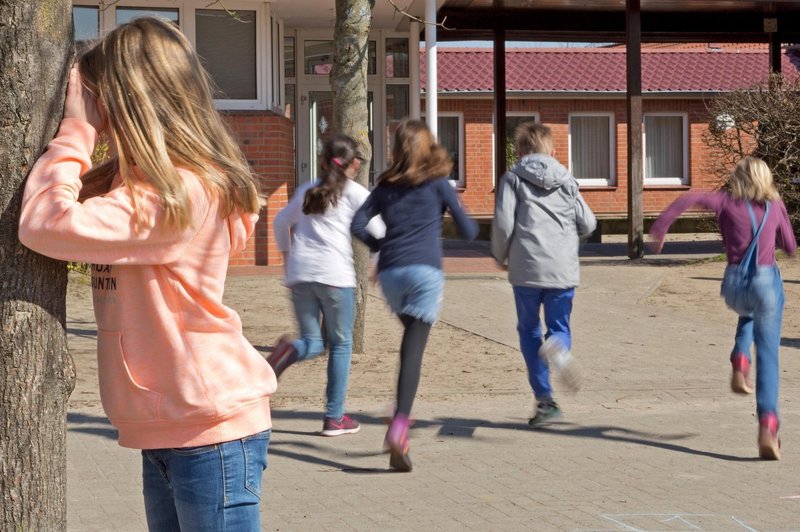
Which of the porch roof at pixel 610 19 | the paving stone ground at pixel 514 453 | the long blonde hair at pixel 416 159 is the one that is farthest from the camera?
the porch roof at pixel 610 19

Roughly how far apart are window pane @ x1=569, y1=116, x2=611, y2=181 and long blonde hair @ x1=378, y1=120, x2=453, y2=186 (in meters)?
26.8

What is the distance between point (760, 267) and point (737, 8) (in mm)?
16723

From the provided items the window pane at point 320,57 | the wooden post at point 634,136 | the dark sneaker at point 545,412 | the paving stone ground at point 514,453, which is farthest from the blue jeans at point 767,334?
the window pane at point 320,57

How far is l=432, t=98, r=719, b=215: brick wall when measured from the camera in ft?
103

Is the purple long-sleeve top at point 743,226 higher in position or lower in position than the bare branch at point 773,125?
lower

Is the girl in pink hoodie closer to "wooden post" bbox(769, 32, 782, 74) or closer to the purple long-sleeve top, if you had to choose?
the purple long-sleeve top

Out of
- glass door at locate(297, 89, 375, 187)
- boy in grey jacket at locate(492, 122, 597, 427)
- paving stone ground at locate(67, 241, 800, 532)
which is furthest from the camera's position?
glass door at locate(297, 89, 375, 187)

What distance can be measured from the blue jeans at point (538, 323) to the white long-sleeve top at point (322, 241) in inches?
42.6

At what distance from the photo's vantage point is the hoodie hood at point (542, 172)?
7.25 m

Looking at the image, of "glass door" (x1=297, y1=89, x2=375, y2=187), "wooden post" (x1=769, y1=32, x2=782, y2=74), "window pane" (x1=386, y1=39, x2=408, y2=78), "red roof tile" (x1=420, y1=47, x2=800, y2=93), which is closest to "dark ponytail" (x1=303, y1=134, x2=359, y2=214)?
"glass door" (x1=297, y1=89, x2=375, y2=187)

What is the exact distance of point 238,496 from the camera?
2637mm

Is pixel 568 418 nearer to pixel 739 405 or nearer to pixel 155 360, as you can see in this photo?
pixel 739 405

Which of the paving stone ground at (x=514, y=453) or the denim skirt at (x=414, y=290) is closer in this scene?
the paving stone ground at (x=514, y=453)

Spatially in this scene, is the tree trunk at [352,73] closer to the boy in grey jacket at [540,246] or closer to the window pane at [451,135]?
the boy in grey jacket at [540,246]
